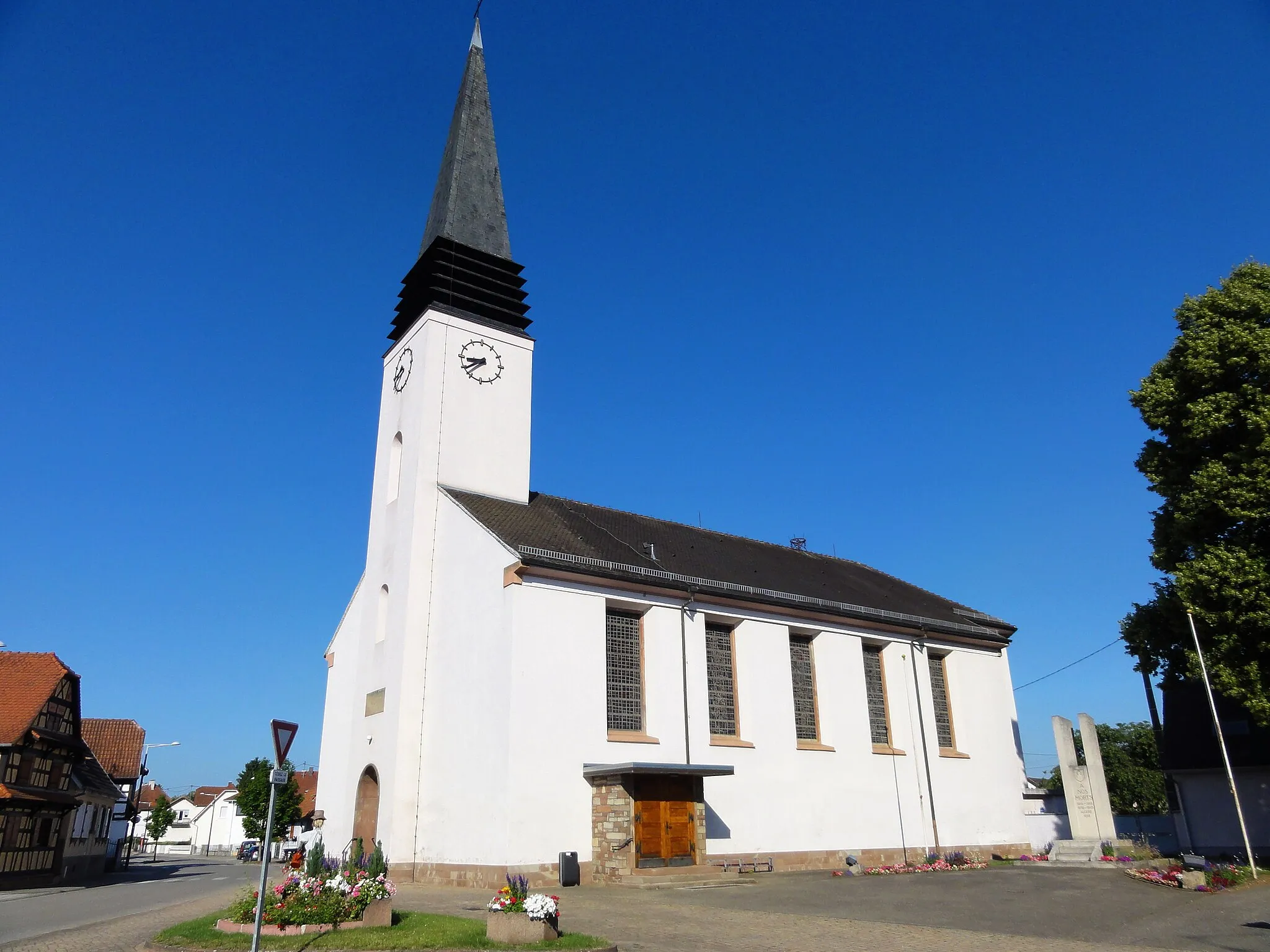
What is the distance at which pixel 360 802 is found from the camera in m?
23.8

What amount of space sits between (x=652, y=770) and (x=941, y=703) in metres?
14.1

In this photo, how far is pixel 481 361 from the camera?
2750cm

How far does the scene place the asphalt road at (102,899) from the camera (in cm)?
1504

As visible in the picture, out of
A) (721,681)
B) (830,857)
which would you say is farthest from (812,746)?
(721,681)

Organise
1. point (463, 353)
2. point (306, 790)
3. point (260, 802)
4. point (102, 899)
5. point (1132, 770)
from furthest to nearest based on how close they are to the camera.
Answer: point (306, 790), point (260, 802), point (1132, 770), point (463, 353), point (102, 899)

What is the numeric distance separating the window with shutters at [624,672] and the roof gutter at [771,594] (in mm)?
1290

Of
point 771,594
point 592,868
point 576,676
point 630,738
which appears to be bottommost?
point 592,868

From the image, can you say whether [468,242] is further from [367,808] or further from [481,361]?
[367,808]

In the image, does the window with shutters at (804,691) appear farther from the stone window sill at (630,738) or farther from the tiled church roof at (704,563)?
the stone window sill at (630,738)

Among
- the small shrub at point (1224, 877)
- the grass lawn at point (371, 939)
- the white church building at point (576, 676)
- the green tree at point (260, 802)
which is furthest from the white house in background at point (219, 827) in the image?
the small shrub at point (1224, 877)

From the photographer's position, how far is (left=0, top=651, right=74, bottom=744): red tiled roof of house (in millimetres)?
27250

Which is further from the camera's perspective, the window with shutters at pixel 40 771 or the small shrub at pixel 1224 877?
the window with shutters at pixel 40 771

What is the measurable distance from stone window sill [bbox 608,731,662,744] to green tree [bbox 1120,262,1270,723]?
12.6 meters

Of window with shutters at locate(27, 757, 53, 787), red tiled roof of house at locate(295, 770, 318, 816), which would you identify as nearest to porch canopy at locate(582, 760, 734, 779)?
window with shutters at locate(27, 757, 53, 787)
